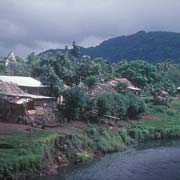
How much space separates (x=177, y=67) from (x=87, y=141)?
3637 inches

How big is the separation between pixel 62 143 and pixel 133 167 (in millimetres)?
9046

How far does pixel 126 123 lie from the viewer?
229 ft

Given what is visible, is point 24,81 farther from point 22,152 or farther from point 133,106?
point 22,152

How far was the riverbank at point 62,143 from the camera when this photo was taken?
4084cm

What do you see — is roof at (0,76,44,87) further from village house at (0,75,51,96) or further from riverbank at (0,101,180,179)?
riverbank at (0,101,180,179)

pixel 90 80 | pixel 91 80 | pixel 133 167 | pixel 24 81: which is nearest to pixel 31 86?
pixel 24 81

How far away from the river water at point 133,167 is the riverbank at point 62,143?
168cm

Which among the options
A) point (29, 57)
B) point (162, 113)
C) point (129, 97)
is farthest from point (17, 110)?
point (29, 57)

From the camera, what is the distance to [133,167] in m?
47.5

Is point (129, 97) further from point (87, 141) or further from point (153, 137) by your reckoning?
point (87, 141)

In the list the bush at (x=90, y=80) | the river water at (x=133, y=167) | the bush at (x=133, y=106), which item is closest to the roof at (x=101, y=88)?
the bush at (x=90, y=80)

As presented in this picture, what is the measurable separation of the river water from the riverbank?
1.68m

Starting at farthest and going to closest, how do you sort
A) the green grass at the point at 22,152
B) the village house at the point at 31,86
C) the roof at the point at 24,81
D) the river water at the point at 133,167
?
the roof at the point at 24,81 → the village house at the point at 31,86 → the river water at the point at 133,167 → the green grass at the point at 22,152

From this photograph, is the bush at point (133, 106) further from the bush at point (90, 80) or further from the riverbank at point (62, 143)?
the bush at point (90, 80)
